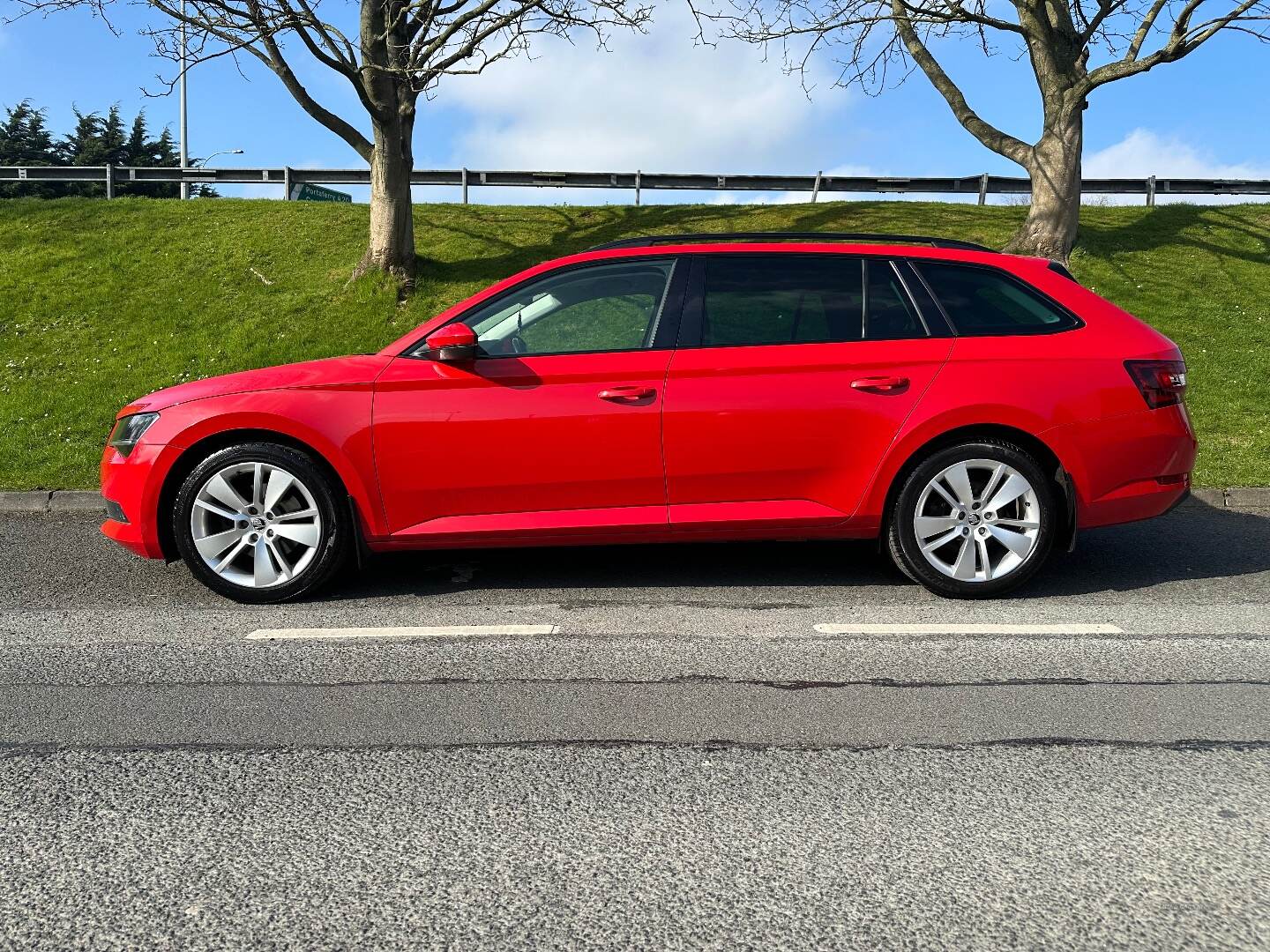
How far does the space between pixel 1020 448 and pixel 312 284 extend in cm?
1146

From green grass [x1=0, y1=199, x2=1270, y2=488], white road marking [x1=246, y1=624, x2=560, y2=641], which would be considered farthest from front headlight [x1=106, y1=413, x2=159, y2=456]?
green grass [x1=0, y1=199, x2=1270, y2=488]

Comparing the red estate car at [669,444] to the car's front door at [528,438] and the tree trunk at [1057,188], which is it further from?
A: the tree trunk at [1057,188]

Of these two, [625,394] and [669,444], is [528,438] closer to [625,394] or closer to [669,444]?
[625,394]

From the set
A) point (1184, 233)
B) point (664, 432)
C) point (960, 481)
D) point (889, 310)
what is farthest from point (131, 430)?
point (1184, 233)

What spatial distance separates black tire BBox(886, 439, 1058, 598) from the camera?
525cm

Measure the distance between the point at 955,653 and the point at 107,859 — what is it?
309 centimetres

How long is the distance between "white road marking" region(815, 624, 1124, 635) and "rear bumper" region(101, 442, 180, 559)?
3185mm

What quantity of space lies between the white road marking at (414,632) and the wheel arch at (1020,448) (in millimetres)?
1840

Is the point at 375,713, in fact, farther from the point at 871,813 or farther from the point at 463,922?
the point at 871,813

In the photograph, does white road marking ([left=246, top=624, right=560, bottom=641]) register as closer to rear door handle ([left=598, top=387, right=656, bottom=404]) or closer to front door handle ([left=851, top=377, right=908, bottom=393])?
rear door handle ([left=598, top=387, right=656, bottom=404])

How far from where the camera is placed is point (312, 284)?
1465 centimetres

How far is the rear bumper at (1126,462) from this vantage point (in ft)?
17.2

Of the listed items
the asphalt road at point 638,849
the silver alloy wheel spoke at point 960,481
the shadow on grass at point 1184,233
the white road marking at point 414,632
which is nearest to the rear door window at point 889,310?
the silver alloy wheel spoke at point 960,481

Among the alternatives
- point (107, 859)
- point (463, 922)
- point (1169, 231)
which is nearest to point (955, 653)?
point (463, 922)
